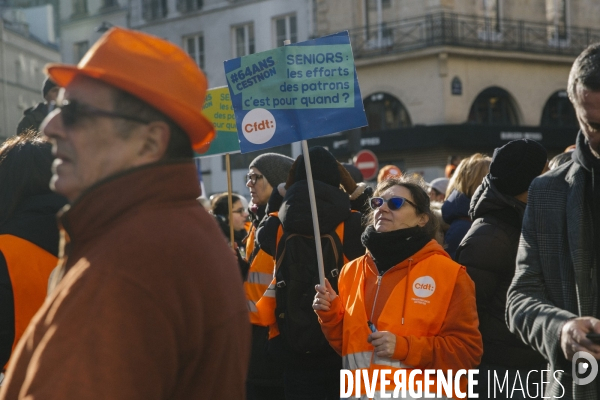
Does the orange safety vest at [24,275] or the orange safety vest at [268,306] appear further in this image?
the orange safety vest at [268,306]

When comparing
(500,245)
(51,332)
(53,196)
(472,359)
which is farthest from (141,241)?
(500,245)

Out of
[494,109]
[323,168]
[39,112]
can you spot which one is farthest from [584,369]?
[494,109]

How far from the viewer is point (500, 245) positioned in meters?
5.13

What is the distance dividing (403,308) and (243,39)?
3159 centimetres

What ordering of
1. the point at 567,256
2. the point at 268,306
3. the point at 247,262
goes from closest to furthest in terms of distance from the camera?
the point at 567,256 < the point at 268,306 < the point at 247,262

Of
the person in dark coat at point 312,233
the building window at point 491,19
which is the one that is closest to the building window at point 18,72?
the building window at point 491,19

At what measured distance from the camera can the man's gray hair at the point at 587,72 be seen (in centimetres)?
312

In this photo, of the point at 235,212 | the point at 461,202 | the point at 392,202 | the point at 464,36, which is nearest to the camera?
the point at 392,202

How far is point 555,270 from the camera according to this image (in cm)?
336

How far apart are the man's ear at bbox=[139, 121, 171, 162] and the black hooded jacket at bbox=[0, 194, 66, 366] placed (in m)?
1.76

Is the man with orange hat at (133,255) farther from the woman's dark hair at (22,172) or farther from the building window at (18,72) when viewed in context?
the building window at (18,72)

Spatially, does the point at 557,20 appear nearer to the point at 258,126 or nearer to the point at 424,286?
the point at 258,126

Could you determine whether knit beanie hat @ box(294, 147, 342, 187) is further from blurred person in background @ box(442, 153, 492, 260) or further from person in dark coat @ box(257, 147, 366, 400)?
blurred person in background @ box(442, 153, 492, 260)

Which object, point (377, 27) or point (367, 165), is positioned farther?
point (377, 27)
